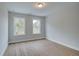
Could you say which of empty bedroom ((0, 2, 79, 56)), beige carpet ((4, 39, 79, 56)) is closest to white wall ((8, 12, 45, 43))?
empty bedroom ((0, 2, 79, 56))

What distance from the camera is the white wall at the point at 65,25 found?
2.86 meters

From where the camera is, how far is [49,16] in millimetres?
3982

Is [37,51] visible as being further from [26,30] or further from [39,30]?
[39,30]

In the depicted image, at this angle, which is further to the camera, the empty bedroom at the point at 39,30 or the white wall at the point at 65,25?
the white wall at the point at 65,25

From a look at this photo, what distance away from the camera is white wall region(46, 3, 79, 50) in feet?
9.37

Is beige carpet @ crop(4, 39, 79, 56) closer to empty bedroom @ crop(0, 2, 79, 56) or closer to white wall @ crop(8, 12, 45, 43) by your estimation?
empty bedroom @ crop(0, 2, 79, 56)

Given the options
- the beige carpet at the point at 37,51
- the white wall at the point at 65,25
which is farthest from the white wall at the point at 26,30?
the white wall at the point at 65,25

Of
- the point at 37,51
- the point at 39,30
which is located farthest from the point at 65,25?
the point at 37,51

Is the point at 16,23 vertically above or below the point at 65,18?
below

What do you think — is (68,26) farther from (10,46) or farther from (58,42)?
(10,46)

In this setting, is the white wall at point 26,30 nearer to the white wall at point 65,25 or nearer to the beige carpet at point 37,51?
the beige carpet at point 37,51

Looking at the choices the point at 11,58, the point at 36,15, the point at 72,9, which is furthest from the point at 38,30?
the point at 11,58

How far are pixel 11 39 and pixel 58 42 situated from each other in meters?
1.95

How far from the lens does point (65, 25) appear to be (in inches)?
129
